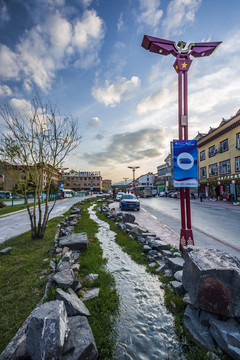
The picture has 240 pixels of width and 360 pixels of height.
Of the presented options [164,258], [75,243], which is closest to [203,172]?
[164,258]

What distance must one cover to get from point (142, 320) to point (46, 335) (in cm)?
164

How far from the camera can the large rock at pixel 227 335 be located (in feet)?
6.79

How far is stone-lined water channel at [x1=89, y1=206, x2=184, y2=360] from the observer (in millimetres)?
2307

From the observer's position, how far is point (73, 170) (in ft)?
29.6

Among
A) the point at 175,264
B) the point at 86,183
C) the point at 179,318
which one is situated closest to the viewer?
the point at 179,318

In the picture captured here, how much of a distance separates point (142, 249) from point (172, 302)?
2.73 meters

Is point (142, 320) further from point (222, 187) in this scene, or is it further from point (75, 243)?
point (222, 187)

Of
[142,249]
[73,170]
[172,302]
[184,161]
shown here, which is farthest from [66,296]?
[73,170]

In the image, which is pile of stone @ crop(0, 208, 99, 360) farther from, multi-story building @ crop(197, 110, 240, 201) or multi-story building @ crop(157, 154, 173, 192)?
multi-story building @ crop(157, 154, 173, 192)

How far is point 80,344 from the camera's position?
2018 mm

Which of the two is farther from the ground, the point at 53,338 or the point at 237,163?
the point at 237,163

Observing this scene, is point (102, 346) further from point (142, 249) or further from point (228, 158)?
point (228, 158)

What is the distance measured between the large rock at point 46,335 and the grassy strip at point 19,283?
26.5 inches

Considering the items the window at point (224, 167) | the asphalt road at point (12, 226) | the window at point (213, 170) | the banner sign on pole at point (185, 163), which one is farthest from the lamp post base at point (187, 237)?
the window at point (213, 170)
